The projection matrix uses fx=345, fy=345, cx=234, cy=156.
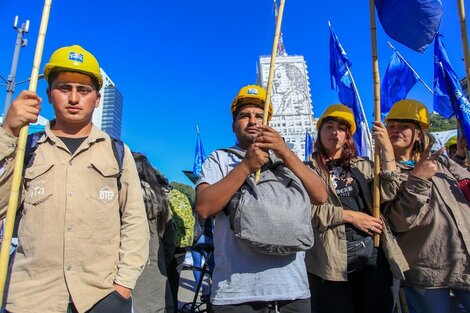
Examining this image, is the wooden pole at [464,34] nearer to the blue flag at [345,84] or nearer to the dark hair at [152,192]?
the dark hair at [152,192]

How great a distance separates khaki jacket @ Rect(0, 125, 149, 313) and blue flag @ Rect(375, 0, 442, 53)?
101 inches

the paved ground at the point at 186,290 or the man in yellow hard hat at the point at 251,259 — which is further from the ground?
the man in yellow hard hat at the point at 251,259

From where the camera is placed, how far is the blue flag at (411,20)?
9.55ft

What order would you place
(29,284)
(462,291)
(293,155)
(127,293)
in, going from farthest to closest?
(462,291)
(293,155)
(127,293)
(29,284)

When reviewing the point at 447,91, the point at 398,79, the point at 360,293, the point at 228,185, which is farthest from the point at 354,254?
the point at 398,79

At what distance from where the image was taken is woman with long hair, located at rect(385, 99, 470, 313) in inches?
102

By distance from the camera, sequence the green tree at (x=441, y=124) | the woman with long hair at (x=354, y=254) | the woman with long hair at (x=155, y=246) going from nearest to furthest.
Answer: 1. the woman with long hair at (x=354, y=254)
2. the woman with long hair at (x=155, y=246)
3. the green tree at (x=441, y=124)

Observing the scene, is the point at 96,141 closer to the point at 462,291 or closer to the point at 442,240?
the point at 442,240

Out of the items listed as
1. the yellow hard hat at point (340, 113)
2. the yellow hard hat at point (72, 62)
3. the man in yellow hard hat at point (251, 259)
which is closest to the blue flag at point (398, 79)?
the yellow hard hat at point (340, 113)

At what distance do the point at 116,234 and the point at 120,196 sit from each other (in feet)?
0.80

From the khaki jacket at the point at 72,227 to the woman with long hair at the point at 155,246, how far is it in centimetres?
107

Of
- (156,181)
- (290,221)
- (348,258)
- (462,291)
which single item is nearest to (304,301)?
(290,221)

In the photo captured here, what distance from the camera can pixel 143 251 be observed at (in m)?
2.14

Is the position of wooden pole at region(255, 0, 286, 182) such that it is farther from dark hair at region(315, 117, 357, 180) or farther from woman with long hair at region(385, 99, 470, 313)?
woman with long hair at region(385, 99, 470, 313)
